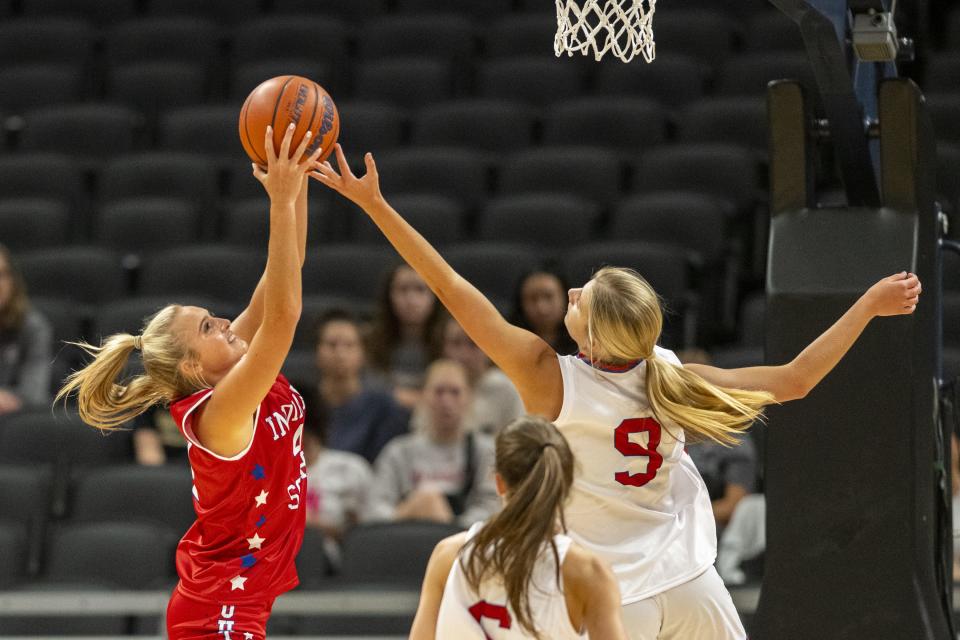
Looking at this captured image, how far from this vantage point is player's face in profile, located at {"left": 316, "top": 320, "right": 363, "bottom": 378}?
6.93m

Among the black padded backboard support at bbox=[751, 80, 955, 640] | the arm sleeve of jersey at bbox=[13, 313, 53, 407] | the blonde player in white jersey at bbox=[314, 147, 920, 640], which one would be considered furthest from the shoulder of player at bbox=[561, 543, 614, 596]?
the arm sleeve of jersey at bbox=[13, 313, 53, 407]

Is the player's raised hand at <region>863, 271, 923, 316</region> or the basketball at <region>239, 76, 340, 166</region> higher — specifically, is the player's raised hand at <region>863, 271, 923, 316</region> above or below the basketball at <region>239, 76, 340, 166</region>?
below

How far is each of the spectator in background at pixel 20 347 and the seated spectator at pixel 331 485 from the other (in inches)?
66.7

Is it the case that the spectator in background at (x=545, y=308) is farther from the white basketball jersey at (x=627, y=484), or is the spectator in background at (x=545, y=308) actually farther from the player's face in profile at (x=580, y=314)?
the white basketball jersey at (x=627, y=484)

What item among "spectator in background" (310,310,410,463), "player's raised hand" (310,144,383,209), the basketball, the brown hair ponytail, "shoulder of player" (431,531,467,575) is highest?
the basketball

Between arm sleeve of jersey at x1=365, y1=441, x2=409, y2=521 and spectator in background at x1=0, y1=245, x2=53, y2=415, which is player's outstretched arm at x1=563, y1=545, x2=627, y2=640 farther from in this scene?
spectator in background at x1=0, y1=245, x2=53, y2=415

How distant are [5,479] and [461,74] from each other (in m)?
4.59

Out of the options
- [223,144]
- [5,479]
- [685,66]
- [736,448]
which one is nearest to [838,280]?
[736,448]

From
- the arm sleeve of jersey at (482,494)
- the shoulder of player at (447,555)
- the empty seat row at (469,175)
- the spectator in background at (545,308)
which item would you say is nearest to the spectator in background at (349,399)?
the arm sleeve of jersey at (482,494)

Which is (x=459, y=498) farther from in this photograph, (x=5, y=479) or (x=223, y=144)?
(x=223, y=144)

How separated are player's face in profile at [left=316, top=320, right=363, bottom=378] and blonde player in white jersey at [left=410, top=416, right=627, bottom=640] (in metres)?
3.85

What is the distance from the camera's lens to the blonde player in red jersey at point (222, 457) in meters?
3.81

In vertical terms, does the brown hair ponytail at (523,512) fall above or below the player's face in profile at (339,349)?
above

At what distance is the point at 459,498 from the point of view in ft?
21.5
